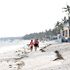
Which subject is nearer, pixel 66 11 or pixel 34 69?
pixel 34 69

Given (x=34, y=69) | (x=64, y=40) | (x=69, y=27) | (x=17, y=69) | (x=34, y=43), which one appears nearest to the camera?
(x=34, y=69)

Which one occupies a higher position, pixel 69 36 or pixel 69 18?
pixel 69 18

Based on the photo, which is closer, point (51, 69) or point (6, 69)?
point (51, 69)

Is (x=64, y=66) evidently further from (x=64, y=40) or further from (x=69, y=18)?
(x=69, y=18)

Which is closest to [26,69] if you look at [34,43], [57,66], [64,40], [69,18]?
[57,66]

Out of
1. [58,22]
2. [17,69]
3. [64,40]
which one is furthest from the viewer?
[58,22]

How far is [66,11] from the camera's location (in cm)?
6688

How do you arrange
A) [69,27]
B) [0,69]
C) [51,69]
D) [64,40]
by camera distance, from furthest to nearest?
[69,27] < [64,40] < [0,69] < [51,69]

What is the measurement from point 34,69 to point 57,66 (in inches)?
57.8

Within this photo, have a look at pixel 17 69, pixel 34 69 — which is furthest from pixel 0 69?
pixel 34 69

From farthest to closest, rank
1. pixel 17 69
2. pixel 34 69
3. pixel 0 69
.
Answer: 1. pixel 0 69
2. pixel 17 69
3. pixel 34 69

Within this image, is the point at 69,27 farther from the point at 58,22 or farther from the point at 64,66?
the point at 64,66

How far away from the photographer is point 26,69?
17.5m

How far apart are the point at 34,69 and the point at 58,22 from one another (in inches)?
2725
